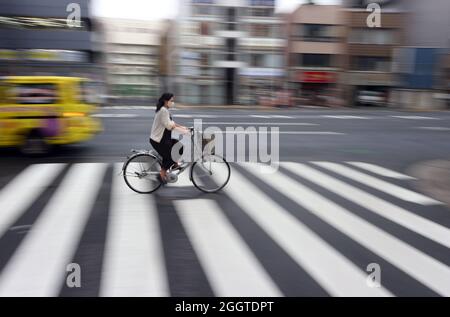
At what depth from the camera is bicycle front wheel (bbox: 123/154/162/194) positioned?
6746 millimetres

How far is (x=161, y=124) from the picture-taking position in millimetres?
6508

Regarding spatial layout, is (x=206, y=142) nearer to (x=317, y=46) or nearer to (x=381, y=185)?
(x=381, y=185)

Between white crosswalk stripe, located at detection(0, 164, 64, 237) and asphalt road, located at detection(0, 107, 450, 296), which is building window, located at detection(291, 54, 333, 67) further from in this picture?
white crosswalk stripe, located at detection(0, 164, 64, 237)

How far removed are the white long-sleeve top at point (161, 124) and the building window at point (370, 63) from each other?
34749mm

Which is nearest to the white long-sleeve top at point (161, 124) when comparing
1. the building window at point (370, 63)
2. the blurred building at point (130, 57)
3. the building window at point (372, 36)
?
the building window at point (370, 63)

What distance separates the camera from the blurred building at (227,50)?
122 ft

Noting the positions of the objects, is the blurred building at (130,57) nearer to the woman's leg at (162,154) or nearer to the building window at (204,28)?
the building window at (204,28)

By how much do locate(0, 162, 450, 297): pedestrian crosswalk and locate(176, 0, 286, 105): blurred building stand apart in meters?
30.3

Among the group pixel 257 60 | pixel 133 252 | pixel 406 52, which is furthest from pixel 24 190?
pixel 406 52

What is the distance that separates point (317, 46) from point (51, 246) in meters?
36.5

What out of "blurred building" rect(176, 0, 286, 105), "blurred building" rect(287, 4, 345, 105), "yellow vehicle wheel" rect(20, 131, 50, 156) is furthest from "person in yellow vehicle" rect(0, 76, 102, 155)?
"blurred building" rect(287, 4, 345, 105)

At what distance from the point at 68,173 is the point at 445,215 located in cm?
658

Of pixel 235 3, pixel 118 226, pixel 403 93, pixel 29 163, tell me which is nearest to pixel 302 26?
pixel 235 3
